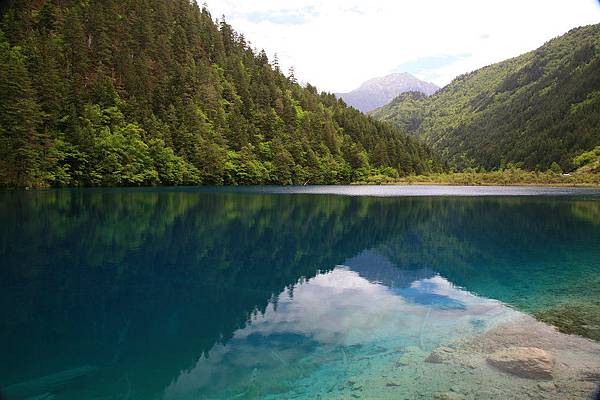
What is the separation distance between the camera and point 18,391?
6.22 meters

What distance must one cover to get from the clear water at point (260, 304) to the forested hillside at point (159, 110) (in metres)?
42.6

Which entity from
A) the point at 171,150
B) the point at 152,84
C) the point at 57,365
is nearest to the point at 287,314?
the point at 57,365

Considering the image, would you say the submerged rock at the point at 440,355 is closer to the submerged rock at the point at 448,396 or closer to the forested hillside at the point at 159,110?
the submerged rock at the point at 448,396

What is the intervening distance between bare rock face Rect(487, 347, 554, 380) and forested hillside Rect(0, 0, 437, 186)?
195ft

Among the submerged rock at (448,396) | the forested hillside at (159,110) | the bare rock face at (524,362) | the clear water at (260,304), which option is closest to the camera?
the submerged rock at (448,396)

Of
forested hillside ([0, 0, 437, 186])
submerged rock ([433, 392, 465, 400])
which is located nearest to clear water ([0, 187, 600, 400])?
submerged rock ([433, 392, 465, 400])

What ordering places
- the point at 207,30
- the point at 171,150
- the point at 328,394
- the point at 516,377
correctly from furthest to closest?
the point at 207,30
the point at 171,150
the point at 516,377
the point at 328,394

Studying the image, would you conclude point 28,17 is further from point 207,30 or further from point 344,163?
point 344,163

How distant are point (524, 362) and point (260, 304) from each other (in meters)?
6.41

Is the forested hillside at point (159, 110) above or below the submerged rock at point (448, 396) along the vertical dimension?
above

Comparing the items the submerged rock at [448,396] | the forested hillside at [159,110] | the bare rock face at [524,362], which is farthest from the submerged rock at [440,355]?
the forested hillside at [159,110]

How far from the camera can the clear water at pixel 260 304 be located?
23.2 feet

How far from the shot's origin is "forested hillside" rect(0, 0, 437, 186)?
206 ft

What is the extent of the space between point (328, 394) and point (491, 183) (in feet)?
375
